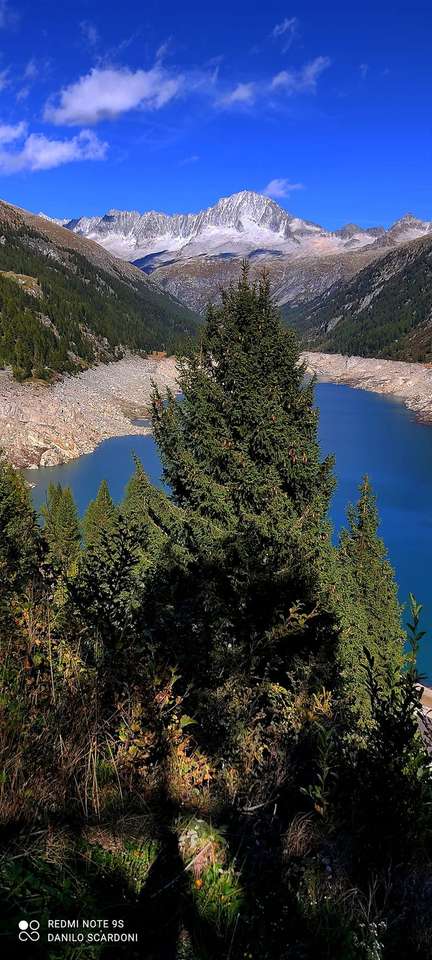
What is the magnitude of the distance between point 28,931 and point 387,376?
14564 cm

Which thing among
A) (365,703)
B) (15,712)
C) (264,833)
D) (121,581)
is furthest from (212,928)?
(365,703)

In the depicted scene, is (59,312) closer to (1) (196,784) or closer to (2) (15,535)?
(2) (15,535)

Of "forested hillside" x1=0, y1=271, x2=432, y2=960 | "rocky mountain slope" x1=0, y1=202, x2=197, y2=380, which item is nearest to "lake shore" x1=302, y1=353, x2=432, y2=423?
"rocky mountain slope" x1=0, y1=202, x2=197, y2=380

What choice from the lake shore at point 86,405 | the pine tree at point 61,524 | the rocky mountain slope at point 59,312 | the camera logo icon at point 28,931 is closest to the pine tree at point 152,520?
the camera logo icon at point 28,931

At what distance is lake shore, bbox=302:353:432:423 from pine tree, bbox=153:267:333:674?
288 feet

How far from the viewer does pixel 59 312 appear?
11631cm

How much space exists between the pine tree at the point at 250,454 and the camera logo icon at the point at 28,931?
19.5 ft

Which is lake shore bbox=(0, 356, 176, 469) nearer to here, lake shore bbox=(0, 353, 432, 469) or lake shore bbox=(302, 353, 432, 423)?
lake shore bbox=(0, 353, 432, 469)

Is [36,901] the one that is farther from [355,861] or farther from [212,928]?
[355,861]

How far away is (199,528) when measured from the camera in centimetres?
1001

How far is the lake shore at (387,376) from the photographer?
11017 cm

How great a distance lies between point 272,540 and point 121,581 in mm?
3936

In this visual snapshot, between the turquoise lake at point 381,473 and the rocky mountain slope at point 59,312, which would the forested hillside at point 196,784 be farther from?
the rocky mountain slope at point 59,312

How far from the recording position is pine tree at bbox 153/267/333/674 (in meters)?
9.24
